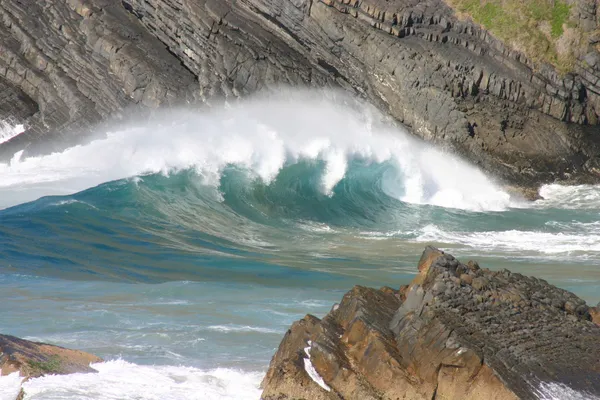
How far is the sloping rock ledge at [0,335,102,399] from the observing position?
685 centimetres

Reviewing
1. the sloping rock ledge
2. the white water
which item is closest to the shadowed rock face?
the sloping rock ledge

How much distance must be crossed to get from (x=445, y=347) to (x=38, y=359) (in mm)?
3416

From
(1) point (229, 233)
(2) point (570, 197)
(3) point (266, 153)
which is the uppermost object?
(2) point (570, 197)

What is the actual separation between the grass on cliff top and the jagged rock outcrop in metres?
20.3

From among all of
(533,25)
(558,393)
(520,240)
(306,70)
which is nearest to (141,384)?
(558,393)

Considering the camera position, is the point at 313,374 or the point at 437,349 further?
the point at 313,374

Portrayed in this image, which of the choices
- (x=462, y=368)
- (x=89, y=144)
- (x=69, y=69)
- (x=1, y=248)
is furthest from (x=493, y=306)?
(x=69, y=69)

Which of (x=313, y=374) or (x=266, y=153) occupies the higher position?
(x=266, y=153)

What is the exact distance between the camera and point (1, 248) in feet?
46.2

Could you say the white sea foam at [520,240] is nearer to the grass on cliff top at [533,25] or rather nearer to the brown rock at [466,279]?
the brown rock at [466,279]

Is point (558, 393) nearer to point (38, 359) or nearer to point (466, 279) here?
point (466, 279)

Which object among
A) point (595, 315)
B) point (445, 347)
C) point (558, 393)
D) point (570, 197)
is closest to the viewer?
point (558, 393)

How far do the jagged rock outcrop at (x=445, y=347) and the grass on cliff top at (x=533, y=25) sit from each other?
2033 centimetres

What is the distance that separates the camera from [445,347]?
6625 mm
